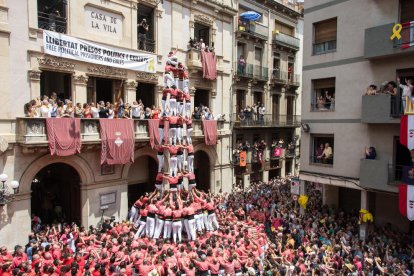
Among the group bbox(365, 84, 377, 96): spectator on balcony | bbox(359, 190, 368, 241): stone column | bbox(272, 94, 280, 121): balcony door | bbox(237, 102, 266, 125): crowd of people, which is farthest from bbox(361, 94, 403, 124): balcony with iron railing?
bbox(272, 94, 280, 121): balcony door

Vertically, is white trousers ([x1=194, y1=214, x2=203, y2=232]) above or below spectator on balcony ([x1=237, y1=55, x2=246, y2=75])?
below

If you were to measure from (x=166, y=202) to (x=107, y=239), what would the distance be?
3.11 m

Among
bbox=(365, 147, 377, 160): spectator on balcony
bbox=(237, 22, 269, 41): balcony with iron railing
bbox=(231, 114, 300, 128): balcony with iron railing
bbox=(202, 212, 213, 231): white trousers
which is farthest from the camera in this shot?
bbox=(237, 22, 269, 41): balcony with iron railing

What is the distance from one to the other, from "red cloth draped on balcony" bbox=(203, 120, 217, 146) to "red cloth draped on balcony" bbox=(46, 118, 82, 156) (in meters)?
9.70

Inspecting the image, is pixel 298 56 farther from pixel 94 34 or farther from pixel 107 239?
pixel 107 239

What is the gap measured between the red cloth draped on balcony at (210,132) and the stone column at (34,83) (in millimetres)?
11122

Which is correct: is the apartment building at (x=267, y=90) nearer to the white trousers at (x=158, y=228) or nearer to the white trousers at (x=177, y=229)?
the white trousers at (x=177, y=229)

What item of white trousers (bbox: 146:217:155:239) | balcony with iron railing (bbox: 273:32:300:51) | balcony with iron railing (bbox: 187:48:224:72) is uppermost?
balcony with iron railing (bbox: 273:32:300:51)

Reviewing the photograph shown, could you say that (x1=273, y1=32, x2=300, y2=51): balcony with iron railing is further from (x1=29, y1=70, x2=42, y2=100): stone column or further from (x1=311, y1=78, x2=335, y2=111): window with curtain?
(x1=29, y1=70, x2=42, y2=100): stone column

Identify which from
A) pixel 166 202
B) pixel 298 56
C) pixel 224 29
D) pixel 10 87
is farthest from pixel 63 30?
pixel 298 56

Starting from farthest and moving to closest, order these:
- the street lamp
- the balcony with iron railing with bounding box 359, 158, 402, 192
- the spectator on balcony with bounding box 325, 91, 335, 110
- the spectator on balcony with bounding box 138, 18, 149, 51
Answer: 1. the spectator on balcony with bounding box 138, 18, 149, 51
2. the spectator on balcony with bounding box 325, 91, 335, 110
3. the balcony with iron railing with bounding box 359, 158, 402, 192
4. the street lamp

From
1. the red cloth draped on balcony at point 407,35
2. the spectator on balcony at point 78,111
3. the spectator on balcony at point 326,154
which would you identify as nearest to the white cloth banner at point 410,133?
the red cloth draped on balcony at point 407,35

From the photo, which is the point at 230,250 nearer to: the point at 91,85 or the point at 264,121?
the point at 91,85

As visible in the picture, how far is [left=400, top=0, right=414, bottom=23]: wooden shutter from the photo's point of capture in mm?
15938
